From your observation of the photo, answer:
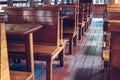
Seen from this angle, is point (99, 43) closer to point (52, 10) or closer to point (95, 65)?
point (95, 65)

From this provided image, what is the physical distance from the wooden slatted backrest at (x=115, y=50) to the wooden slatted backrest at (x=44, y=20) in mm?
1314

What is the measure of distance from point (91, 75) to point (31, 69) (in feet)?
4.13

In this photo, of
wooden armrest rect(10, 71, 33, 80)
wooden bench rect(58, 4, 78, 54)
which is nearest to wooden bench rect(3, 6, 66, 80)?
wooden armrest rect(10, 71, 33, 80)

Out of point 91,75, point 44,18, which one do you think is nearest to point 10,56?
point 44,18

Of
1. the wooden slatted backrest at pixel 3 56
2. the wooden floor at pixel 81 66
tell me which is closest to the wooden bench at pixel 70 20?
the wooden floor at pixel 81 66

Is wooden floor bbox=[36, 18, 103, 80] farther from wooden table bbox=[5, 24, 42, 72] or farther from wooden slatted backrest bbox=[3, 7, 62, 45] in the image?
wooden table bbox=[5, 24, 42, 72]

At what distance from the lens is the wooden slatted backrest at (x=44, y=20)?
2744 millimetres

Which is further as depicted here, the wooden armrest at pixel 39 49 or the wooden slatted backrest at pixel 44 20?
the wooden slatted backrest at pixel 44 20

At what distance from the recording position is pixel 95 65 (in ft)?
11.6

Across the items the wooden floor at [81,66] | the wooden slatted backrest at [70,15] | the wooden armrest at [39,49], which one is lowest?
the wooden floor at [81,66]

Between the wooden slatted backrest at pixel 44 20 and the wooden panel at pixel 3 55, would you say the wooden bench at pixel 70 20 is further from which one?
the wooden panel at pixel 3 55

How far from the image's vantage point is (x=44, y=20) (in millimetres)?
2785

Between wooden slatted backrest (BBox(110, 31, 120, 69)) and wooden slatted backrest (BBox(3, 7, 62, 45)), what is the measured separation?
1.31 m

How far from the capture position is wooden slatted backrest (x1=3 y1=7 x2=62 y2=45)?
274 cm
